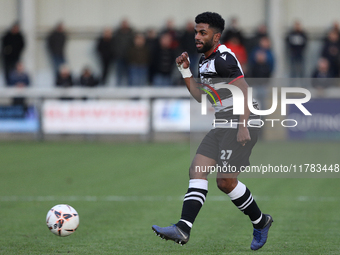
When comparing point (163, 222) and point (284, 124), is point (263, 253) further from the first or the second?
point (284, 124)

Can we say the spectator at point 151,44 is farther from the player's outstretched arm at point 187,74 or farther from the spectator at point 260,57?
the player's outstretched arm at point 187,74

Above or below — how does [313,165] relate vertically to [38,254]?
below

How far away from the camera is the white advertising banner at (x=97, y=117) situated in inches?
686

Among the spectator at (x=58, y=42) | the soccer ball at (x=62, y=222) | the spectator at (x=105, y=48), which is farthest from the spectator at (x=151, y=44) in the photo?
the soccer ball at (x=62, y=222)

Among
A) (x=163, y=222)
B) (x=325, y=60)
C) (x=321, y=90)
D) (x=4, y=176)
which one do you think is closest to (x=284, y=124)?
(x=321, y=90)

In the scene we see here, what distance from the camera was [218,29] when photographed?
5.59m

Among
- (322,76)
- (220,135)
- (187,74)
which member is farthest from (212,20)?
(322,76)

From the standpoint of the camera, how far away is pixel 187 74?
577 cm

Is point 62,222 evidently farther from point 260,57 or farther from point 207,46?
point 260,57

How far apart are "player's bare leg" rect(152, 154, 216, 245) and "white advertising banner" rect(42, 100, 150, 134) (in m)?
11.9

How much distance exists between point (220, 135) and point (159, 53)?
14.5 meters

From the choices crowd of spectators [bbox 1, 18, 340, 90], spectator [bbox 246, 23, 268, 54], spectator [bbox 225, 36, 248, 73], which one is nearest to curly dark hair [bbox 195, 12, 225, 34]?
crowd of spectators [bbox 1, 18, 340, 90]

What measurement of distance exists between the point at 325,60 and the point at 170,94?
5.46 m

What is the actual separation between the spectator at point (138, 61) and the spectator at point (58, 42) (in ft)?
10.8
